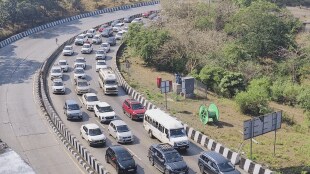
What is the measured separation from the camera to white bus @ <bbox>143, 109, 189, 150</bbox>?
33000mm

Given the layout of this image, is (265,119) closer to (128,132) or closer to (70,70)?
(128,132)

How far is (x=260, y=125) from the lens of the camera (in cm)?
3041

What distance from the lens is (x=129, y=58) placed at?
64.9 m

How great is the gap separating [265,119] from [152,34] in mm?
32267

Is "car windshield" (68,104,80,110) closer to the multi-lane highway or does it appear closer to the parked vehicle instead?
the parked vehicle

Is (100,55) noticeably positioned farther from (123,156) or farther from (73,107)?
(123,156)

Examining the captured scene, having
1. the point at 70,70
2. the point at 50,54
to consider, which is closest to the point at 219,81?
the point at 70,70

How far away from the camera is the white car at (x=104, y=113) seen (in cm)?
3941

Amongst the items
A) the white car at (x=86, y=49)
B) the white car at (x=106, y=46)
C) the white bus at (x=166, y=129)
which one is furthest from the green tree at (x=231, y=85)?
the white car at (x=86, y=49)

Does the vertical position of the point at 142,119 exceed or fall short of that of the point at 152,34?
it falls short

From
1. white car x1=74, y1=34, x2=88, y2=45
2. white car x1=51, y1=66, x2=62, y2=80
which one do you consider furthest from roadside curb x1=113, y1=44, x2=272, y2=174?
white car x1=74, y1=34, x2=88, y2=45

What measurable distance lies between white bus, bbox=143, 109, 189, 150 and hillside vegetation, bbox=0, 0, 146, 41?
4668 centimetres

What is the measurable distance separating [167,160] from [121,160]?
2.97 meters

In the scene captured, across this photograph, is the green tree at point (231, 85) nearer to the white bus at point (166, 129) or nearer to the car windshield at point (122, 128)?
the white bus at point (166, 129)
